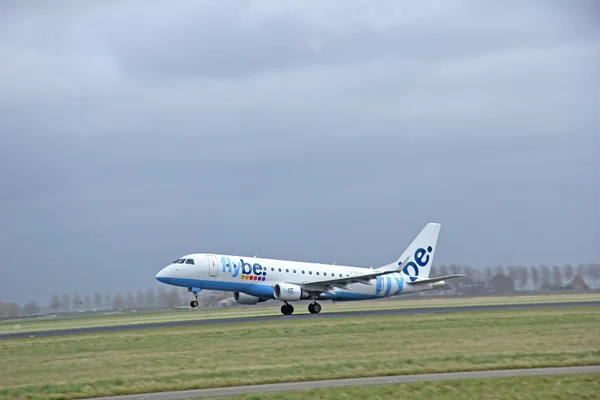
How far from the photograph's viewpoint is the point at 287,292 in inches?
1898

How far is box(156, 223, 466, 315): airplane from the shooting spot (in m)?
48.1

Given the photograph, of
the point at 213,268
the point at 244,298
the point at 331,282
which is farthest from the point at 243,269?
the point at 331,282

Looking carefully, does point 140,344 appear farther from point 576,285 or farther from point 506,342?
point 576,285

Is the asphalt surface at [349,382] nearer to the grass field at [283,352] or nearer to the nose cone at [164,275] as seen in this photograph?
the grass field at [283,352]

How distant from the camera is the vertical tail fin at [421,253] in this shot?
56188mm

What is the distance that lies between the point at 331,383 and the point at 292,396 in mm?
2113

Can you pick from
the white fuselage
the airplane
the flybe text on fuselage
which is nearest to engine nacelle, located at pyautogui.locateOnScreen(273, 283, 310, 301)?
the airplane

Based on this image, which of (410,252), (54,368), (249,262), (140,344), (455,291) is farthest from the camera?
(455,291)

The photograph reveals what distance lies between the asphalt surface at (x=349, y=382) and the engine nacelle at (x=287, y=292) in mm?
27574

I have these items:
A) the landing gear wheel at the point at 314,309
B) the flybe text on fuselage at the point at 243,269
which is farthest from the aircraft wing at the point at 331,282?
the flybe text on fuselage at the point at 243,269

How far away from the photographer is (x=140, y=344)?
31.9 metres

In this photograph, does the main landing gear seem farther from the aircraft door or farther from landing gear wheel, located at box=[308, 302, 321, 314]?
the aircraft door

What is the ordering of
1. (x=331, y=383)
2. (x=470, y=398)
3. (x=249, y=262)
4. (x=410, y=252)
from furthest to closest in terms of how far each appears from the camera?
1. (x=410, y=252)
2. (x=249, y=262)
3. (x=331, y=383)
4. (x=470, y=398)

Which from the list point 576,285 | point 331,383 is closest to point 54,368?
point 331,383
